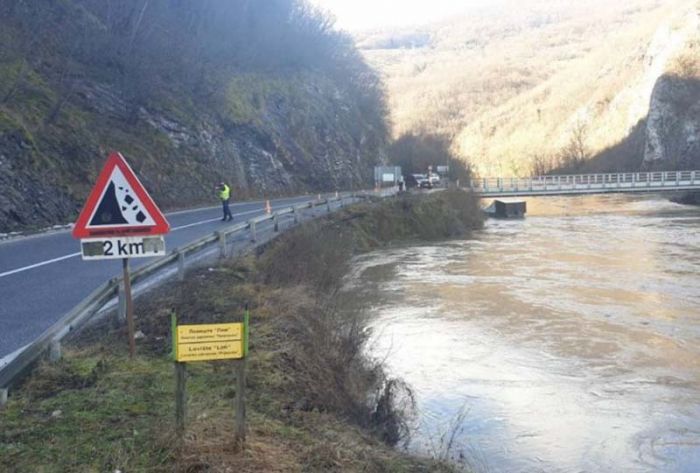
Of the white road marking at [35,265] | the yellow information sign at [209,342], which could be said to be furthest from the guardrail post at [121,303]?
the white road marking at [35,265]

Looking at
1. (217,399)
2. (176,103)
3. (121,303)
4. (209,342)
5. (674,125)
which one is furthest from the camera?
(674,125)

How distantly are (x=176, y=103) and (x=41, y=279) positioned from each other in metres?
26.9

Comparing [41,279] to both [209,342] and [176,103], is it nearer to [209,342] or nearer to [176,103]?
[209,342]

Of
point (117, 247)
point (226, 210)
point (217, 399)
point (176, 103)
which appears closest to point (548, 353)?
point (217, 399)

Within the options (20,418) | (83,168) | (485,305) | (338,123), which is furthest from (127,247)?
(338,123)

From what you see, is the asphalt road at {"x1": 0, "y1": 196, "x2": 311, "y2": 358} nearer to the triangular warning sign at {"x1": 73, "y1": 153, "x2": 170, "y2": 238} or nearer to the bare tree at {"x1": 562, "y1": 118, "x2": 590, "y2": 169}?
the triangular warning sign at {"x1": 73, "y1": 153, "x2": 170, "y2": 238}

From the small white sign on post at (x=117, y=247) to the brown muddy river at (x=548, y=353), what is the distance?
13.4ft

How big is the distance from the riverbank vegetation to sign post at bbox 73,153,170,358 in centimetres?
116

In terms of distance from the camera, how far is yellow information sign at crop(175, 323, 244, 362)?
452cm

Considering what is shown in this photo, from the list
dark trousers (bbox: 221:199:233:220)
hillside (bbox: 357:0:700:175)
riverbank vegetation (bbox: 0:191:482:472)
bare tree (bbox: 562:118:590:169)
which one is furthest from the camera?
bare tree (bbox: 562:118:590:169)

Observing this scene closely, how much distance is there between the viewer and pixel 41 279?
11.4 m

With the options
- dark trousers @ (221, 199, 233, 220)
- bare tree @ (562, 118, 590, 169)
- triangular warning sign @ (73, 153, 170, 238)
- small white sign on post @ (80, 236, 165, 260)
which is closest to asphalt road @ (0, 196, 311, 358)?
small white sign on post @ (80, 236, 165, 260)

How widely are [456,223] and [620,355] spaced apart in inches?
1135

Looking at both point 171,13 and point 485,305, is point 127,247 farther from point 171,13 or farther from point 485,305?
point 171,13
